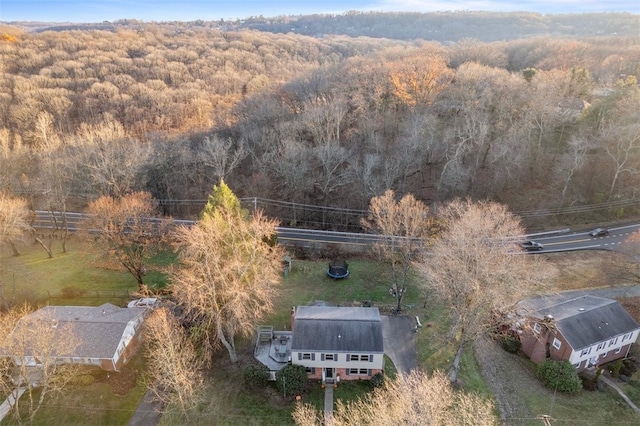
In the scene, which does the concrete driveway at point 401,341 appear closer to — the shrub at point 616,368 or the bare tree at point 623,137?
the shrub at point 616,368

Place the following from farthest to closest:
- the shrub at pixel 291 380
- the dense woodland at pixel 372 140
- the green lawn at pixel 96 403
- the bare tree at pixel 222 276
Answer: the dense woodland at pixel 372 140 < the shrub at pixel 291 380 < the bare tree at pixel 222 276 < the green lawn at pixel 96 403

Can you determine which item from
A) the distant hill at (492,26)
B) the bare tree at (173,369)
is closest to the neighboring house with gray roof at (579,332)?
the bare tree at (173,369)

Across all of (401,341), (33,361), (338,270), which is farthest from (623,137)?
(33,361)

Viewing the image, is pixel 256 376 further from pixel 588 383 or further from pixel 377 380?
pixel 588 383

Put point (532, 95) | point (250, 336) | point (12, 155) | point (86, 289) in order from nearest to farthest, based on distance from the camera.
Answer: point (250, 336) < point (86, 289) < point (12, 155) < point (532, 95)

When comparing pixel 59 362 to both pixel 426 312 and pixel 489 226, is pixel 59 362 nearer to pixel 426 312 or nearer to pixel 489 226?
pixel 426 312

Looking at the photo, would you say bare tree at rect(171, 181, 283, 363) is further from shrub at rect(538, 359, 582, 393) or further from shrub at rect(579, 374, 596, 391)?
shrub at rect(579, 374, 596, 391)

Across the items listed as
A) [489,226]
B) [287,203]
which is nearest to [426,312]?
[489,226]
